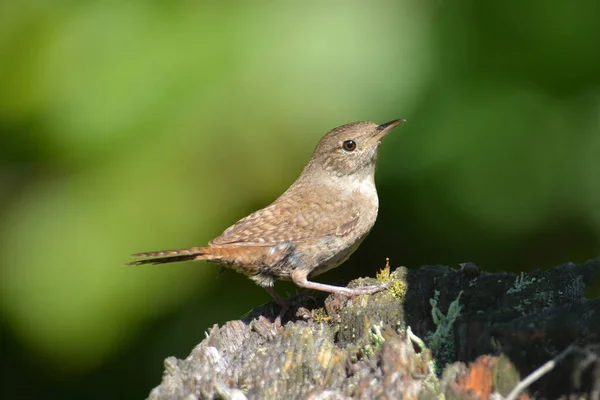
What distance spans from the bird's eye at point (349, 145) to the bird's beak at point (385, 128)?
159 millimetres

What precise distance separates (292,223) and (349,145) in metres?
0.68

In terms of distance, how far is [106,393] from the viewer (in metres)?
4.38

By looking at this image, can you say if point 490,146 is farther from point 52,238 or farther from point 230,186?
point 52,238

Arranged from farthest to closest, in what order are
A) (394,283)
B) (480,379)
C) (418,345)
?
(394,283) < (418,345) < (480,379)

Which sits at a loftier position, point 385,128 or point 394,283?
point 385,128

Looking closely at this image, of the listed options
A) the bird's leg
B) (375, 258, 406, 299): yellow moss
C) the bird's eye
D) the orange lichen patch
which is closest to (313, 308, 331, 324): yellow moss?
the bird's leg

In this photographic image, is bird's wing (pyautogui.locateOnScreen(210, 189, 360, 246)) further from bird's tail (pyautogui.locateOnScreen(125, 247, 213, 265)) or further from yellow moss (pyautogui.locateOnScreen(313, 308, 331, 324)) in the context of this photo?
yellow moss (pyautogui.locateOnScreen(313, 308, 331, 324))

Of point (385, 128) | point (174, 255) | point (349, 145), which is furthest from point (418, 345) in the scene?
point (349, 145)

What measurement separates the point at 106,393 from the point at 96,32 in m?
2.02

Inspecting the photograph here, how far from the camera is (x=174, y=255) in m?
3.60

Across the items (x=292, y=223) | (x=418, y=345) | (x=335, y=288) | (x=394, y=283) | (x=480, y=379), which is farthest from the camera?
(x=292, y=223)

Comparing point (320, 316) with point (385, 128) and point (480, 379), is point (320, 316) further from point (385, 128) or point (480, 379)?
point (385, 128)

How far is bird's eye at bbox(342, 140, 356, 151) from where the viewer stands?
4453mm

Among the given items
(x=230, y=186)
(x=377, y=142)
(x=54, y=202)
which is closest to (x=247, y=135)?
(x=230, y=186)
